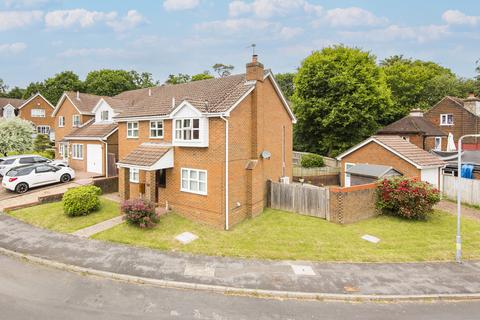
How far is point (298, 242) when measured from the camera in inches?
531

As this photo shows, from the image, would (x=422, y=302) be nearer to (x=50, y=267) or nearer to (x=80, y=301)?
(x=80, y=301)

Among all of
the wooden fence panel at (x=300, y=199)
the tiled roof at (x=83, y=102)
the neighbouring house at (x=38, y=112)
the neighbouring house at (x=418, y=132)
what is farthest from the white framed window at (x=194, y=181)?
the neighbouring house at (x=38, y=112)

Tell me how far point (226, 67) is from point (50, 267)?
74543mm

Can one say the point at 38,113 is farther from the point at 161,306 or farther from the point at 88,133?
the point at 161,306

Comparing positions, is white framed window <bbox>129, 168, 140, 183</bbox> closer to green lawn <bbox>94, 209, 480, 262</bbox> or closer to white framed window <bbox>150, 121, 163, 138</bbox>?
white framed window <bbox>150, 121, 163, 138</bbox>

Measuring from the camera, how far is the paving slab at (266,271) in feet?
31.8

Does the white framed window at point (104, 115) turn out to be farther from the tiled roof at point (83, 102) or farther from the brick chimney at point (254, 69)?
the brick chimney at point (254, 69)

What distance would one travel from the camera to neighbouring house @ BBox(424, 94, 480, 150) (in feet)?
117

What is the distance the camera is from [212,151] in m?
15.4

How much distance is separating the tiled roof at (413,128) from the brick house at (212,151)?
831 inches

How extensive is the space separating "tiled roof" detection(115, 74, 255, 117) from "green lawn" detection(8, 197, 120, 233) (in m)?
6.69

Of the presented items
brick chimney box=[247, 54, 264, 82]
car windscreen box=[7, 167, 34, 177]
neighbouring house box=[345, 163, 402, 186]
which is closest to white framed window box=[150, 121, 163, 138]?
brick chimney box=[247, 54, 264, 82]

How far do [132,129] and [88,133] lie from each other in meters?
8.83

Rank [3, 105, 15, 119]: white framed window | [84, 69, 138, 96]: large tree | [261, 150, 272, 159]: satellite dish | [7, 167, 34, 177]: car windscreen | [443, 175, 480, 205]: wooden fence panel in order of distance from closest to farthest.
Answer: [261, 150, 272, 159]: satellite dish
[443, 175, 480, 205]: wooden fence panel
[7, 167, 34, 177]: car windscreen
[3, 105, 15, 119]: white framed window
[84, 69, 138, 96]: large tree
